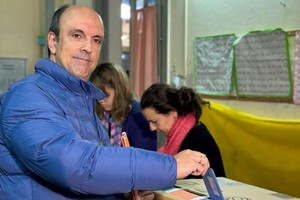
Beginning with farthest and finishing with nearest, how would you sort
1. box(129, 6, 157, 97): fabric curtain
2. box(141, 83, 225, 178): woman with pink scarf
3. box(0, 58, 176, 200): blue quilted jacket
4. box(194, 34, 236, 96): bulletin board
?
1. box(129, 6, 157, 97): fabric curtain
2. box(194, 34, 236, 96): bulletin board
3. box(141, 83, 225, 178): woman with pink scarf
4. box(0, 58, 176, 200): blue quilted jacket

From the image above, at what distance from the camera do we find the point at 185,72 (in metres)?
3.06

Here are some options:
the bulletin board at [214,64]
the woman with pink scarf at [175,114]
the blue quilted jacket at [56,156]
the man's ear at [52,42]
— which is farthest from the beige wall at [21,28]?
the blue quilted jacket at [56,156]

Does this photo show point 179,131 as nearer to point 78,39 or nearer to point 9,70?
point 78,39

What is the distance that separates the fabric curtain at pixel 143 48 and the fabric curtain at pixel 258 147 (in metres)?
0.79

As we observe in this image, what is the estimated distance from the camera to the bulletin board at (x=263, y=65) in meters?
2.26

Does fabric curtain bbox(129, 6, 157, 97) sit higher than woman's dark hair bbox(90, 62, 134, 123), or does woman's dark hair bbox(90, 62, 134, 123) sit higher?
fabric curtain bbox(129, 6, 157, 97)

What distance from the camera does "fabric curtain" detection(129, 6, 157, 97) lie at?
10.5 feet

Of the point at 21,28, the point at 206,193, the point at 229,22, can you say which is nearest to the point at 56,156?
the point at 206,193

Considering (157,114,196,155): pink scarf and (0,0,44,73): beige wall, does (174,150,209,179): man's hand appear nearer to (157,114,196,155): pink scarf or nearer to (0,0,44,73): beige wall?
(157,114,196,155): pink scarf

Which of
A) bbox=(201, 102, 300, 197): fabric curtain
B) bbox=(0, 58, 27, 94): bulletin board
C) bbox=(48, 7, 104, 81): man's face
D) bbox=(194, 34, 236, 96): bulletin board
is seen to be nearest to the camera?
bbox=(48, 7, 104, 81): man's face

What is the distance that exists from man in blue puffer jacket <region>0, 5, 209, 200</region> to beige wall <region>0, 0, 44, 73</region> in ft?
6.37

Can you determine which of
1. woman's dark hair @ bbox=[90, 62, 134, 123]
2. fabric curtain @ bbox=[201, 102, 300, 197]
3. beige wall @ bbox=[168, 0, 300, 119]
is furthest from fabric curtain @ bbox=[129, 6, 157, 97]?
woman's dark hair @ bbox=[90, 62, 134, 123]

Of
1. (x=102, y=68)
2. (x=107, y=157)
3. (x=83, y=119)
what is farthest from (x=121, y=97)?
(x=107, y=157)

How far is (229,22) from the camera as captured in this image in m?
2.63
